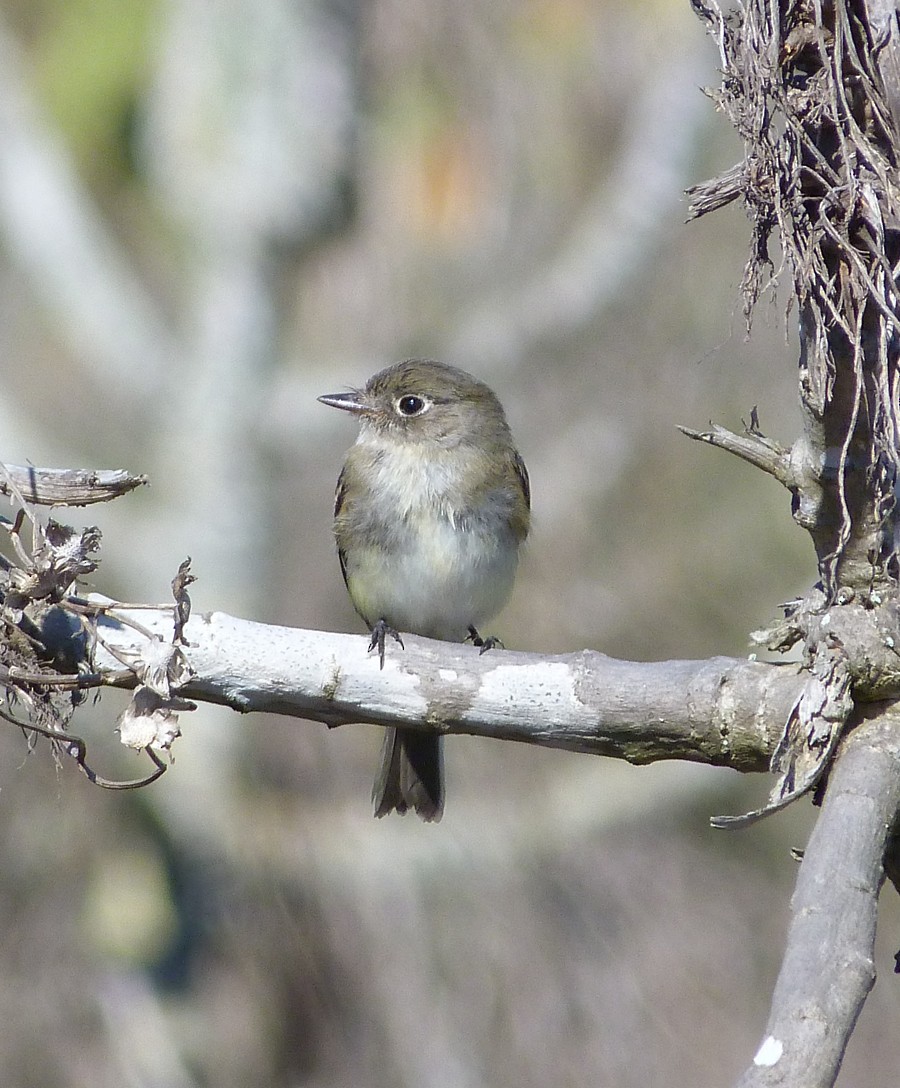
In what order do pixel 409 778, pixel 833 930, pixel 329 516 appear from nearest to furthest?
pixel 833 930, pixel 409 778, pixel 329 516

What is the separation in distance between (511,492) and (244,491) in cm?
360

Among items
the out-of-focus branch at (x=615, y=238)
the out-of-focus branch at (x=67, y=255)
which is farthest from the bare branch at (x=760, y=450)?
the out-of-focus branch at (x=67, y=255)

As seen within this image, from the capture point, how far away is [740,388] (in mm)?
6465

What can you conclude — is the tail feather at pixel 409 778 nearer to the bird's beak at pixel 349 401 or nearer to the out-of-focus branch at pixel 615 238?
the bird's beak at pixel 349 401

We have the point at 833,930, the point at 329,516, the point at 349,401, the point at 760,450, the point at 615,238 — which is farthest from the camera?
the point at 329,516

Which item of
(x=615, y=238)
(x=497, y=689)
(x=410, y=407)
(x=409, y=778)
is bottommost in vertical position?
(x=497, y=689)

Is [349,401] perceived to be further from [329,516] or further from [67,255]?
[67,255]

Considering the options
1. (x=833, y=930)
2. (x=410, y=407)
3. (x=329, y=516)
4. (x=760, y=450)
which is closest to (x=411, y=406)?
(x=410, y=407)

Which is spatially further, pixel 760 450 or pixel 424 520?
pixel 424 520

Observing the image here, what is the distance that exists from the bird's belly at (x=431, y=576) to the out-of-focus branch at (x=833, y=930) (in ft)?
6.67

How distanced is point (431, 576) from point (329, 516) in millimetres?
3484

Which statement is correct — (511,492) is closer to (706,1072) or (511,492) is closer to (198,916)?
(706,1072)

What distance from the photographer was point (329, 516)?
7.73 m

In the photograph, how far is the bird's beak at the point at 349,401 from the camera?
4582 millimetres
